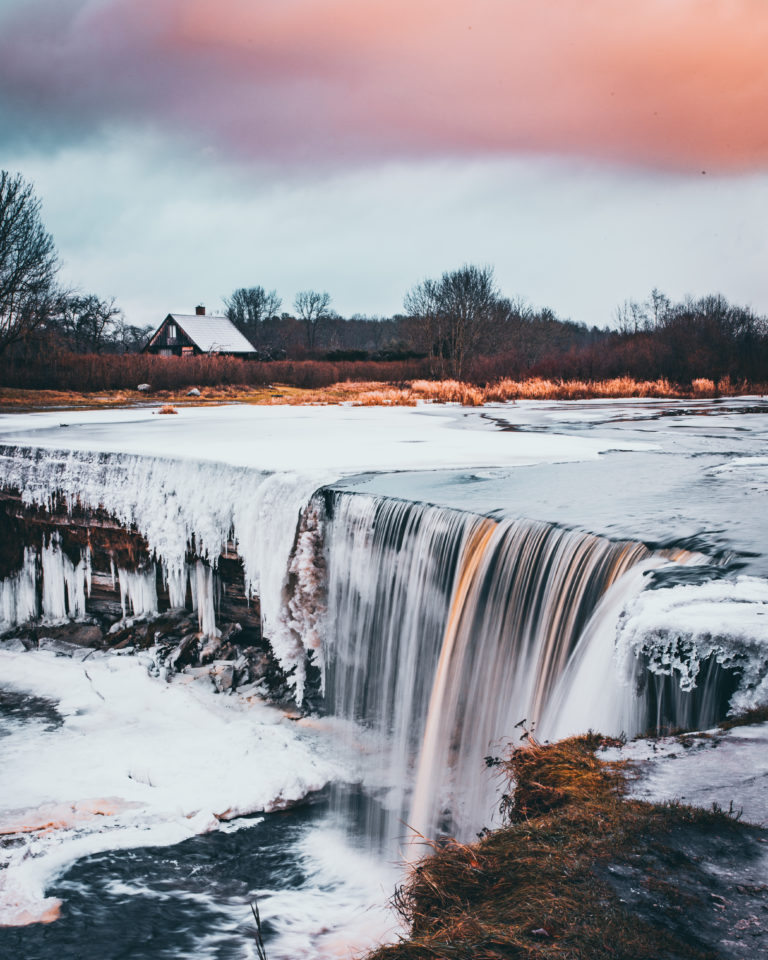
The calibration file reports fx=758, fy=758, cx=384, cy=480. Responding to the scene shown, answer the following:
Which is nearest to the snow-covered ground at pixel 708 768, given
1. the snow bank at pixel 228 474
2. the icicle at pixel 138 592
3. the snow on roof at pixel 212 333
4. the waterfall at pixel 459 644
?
the waterfall at pixel 459 644

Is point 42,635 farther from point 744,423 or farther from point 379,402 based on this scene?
point 379,402

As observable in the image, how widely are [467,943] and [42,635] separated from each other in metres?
8.98

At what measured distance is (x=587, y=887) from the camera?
2.15 m

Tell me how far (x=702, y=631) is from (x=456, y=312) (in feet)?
131

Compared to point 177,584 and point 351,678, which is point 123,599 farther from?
point 351,678

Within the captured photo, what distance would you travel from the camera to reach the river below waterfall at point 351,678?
12.8ft

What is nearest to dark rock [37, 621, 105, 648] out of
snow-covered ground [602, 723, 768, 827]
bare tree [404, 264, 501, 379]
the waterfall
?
the waterfall

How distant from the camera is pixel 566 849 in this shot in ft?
7.82

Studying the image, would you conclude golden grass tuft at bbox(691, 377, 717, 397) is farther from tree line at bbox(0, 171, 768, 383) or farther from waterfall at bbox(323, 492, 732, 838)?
waterfall at bbox(323, 492, 732, 838)

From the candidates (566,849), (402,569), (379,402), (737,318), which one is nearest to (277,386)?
(379,402)

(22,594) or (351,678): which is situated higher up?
(351,678)

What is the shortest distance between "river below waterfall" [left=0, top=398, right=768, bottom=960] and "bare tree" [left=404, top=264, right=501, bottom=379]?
28285mm

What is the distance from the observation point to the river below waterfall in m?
3.89

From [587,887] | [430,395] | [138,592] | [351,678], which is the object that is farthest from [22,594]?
[430,395]
